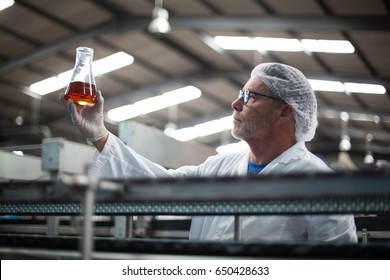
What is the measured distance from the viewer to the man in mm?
1705

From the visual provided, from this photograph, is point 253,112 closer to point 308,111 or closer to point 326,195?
point 308,111

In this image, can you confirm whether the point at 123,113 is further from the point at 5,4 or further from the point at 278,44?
the point at 5,4

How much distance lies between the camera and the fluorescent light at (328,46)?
746cm

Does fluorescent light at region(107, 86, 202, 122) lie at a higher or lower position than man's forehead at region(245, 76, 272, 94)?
higher

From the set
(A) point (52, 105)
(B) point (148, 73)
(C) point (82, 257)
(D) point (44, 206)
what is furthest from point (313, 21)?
(A) point (52, 105)

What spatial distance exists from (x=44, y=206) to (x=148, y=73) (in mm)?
9038

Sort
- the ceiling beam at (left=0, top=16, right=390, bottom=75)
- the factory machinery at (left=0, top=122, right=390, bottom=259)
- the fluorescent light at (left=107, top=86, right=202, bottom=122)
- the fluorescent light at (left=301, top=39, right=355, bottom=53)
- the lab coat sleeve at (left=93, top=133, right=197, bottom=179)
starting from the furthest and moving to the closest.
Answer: the fluorescent light at (left=107, top=86, right=202, bottom=122) → the fluorescent light at (left=301, top=39, right=355, bottom=53) → the ceiling beam at (left=0, top=16, right=390, bottom=75) → the lab coat sleeve at (left=93, top=133, right=197, bottom=179) → the factory machinery at (left=0, top=122, right=390, bottom=259)

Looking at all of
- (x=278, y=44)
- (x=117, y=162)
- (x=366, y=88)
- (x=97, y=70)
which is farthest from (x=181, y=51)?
(x=117, y=162)

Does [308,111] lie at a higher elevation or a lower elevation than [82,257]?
higher

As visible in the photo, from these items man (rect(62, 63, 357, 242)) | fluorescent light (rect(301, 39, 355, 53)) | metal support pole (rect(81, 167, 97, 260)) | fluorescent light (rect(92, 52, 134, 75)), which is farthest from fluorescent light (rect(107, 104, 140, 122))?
metal support pole (rect(81, 167, 97, 260))

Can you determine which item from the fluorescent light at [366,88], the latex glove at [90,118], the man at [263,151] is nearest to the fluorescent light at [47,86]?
the fluorescent light at [366,88]

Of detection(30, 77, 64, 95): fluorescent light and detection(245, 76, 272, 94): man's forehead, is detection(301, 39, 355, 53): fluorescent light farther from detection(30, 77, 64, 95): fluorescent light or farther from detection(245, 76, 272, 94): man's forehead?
detection(245, 76, 272, 94): man's forehead

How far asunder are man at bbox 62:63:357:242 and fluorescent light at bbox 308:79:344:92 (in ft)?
25.6

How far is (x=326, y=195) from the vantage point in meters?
0.83
